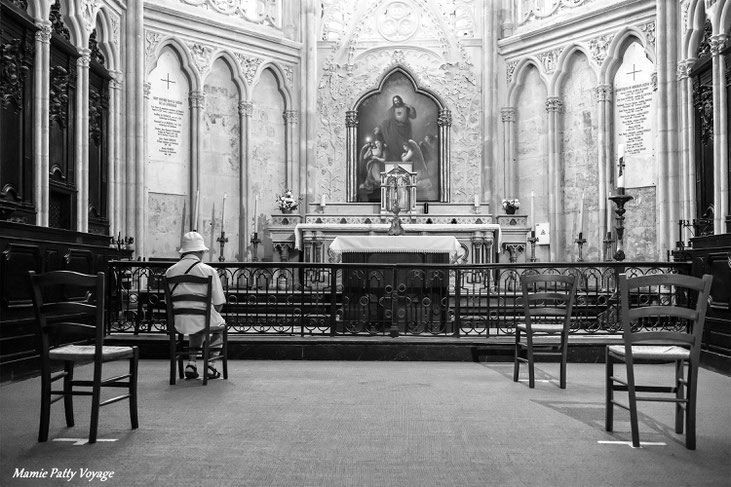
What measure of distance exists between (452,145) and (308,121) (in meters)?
3.31

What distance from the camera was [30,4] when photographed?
10812 millimetres

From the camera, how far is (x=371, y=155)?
17500 mm

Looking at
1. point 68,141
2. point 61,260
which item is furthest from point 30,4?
point 61,260

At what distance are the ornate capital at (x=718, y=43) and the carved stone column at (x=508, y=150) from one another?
5959 mm

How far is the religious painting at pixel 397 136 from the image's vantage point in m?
17.4

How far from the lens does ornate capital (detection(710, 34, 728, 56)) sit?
1141 cm

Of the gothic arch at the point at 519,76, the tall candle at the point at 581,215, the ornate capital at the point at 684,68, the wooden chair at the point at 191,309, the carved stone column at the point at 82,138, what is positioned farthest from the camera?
the gothic arch at the point at 519,76

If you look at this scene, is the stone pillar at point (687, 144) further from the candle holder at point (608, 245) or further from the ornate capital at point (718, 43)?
the candle holder at point (608, 245)

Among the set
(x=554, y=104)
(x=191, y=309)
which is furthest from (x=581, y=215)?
(x=191, y=309)

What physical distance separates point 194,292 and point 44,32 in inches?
225

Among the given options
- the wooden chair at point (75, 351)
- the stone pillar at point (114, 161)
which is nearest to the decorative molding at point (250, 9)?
the stone pillar at point (114, 161)

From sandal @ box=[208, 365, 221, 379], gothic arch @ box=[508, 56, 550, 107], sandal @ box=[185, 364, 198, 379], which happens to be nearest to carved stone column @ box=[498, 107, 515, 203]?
gothic arch @ box=[508, 56, 550, 107]

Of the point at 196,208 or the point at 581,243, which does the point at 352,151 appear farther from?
the point at 581,243

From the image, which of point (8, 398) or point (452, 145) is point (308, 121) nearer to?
point (452, 145)
